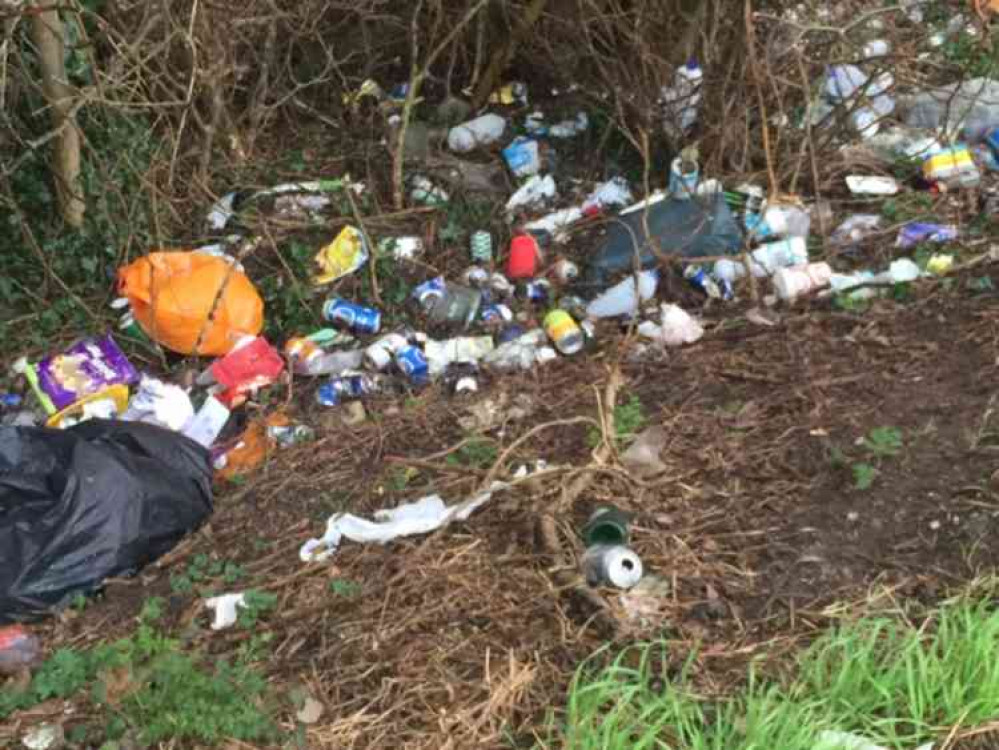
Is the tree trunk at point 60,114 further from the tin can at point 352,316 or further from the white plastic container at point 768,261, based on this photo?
the white plastic container at point 768,261

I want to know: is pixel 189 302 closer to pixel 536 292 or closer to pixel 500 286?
pixel 500 286

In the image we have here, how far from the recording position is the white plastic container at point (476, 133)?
5.00 metres

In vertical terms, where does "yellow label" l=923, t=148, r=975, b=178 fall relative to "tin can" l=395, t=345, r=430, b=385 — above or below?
A: above

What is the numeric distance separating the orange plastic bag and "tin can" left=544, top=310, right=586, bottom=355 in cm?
108

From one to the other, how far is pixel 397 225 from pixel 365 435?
135 cm

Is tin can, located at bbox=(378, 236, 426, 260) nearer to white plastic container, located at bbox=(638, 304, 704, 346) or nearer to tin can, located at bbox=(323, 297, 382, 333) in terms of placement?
tin can, located at bbox=(323, 297, 382, 333)

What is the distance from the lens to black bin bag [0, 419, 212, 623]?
2.76m

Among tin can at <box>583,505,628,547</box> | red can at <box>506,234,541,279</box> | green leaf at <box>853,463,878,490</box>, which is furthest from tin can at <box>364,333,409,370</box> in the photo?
green leaf at <box>853,463,878,490</box>

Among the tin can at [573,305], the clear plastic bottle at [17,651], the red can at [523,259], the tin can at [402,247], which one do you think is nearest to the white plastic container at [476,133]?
the tin can at [402,247]

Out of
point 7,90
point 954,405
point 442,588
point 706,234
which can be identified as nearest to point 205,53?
point 7,90

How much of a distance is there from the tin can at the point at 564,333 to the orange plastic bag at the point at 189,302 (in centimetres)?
108

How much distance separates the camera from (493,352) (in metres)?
3.75

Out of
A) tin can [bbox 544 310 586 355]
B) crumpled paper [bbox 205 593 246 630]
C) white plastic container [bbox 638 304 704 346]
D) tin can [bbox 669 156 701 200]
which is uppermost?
tin can [bbox 669 156 701 200]

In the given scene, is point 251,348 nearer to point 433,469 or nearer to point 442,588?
point 433,469
